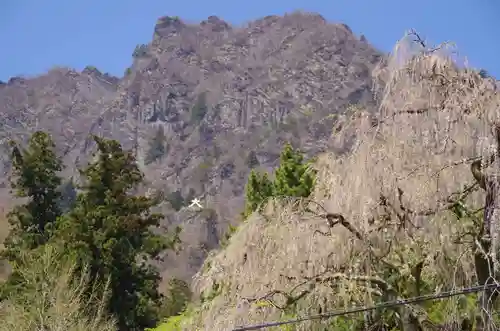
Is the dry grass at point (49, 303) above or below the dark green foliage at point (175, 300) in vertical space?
below

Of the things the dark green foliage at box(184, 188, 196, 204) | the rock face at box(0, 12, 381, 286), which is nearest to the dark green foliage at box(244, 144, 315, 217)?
the rock face at box(0, 12, 381, 286)

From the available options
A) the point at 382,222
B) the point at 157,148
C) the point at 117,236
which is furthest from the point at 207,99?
the point at 382,222

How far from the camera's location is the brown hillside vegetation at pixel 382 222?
505cm

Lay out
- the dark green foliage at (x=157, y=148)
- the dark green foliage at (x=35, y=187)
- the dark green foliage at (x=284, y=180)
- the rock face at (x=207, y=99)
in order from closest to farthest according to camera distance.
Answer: the dark green foliage at (x=284, y=180) → the dark green foliage at (x=35, y=187) → the rock face at (x=207, y=99) → the dark green foliage at (x=157, y=148)

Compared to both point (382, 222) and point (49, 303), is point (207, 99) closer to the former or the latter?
point (49, 303)

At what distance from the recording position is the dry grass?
13094 mm

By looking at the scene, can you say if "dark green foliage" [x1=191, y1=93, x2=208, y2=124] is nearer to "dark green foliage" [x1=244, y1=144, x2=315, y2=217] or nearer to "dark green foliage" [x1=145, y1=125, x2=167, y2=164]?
"dark green foliage" [x1=145, y1=125, x2=167, y2=164]

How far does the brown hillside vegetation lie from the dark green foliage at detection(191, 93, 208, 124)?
9721 centimetres

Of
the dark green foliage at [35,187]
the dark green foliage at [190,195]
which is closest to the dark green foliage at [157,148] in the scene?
the dark green foliage at [190,195]

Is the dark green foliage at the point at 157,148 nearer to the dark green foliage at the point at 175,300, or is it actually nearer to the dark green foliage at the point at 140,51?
the dark green foliage at the point at 140,51

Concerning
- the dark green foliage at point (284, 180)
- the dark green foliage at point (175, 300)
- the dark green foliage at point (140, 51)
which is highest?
the dark green foliage at point (140, 51)

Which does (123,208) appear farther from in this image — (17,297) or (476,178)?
(476,178)

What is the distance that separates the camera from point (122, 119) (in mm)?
109312

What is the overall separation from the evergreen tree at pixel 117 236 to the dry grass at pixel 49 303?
143 centimetres
